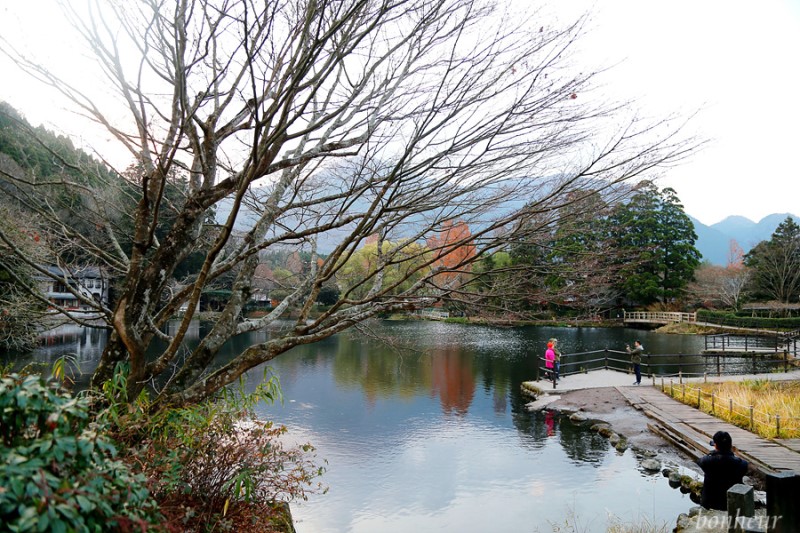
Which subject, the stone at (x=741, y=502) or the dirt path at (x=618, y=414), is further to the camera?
the dirt path at (x=618, y=414)

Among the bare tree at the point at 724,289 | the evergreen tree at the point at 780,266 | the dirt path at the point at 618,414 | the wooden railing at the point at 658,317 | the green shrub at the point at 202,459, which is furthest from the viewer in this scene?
the bare tree at the point at 724,289

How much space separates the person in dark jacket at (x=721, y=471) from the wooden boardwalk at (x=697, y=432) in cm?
→ 92

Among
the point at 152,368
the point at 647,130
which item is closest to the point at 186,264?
the point at 152,368

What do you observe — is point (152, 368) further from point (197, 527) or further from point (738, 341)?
point (738, 341)

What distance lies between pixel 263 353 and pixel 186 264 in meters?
27.3

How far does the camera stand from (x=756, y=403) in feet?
31.8

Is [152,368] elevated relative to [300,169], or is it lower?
lower

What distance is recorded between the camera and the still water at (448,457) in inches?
277

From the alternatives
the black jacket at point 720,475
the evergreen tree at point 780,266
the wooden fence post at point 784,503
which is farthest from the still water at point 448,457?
the evergreen tree at point 780,266

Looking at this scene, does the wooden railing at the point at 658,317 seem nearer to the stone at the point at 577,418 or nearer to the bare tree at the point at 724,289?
the bare tree at the point at 724,289

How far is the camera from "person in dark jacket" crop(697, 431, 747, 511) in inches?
176

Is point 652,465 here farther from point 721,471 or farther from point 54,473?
point 54,473

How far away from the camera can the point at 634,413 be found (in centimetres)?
1116

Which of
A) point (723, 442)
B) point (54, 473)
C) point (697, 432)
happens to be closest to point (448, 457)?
point (697, 432)
